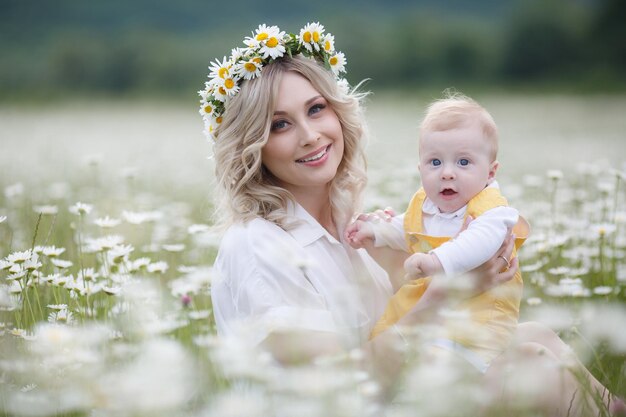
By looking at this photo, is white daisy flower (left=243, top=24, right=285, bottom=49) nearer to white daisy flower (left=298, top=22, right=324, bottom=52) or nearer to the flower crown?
the flower crown

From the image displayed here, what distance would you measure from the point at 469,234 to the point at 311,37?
3.70ft

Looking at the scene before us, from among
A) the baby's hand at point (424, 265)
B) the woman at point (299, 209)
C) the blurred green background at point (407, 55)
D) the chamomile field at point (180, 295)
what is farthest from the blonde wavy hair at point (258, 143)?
the blurred green background at point (407, 55)

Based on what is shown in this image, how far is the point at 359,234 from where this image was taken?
2.92 m

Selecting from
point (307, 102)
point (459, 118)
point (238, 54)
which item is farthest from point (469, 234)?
point (238, 54)

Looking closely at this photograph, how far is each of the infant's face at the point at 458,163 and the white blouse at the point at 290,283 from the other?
43cm

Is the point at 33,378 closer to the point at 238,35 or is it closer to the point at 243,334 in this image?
the point at 243,334

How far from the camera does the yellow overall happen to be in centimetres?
256

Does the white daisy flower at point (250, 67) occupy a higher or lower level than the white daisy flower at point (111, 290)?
higher

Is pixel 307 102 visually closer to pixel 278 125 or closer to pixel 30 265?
pixel 278 125

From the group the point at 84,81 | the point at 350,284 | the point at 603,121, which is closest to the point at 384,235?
the point at 350,284

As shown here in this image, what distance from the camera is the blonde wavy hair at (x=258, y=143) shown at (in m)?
2.88

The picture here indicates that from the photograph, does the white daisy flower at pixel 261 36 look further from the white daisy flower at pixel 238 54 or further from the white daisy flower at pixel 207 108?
the white daisy flower at pixel 207 108

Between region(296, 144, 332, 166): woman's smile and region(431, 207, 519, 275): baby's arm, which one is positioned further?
region(296, 144, 332, 166): woman's smile

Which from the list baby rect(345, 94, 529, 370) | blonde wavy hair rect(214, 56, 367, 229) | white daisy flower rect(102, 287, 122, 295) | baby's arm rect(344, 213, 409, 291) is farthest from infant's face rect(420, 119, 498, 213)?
white daisy flower rect(102, 287, 122, 295)
